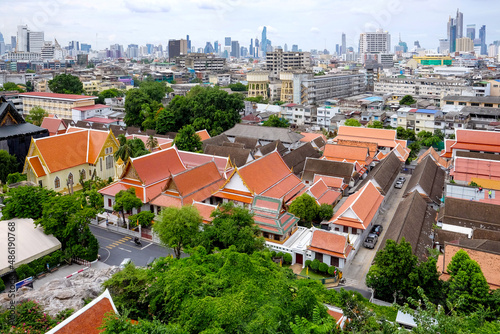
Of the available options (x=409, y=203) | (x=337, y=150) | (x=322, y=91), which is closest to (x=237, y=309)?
(x=409, y=203)

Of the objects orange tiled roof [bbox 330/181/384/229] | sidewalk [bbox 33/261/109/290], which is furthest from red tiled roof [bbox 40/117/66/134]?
orange tiled roof [bbox 330/181/384/229]

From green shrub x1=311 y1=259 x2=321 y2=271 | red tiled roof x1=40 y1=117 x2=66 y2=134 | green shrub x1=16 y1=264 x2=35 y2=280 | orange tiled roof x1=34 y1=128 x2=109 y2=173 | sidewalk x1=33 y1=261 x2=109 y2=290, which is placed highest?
red tiled roof x1=40 y1=117 x2=66 y2=134

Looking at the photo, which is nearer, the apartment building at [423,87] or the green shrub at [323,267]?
the green shrub at [323,267]

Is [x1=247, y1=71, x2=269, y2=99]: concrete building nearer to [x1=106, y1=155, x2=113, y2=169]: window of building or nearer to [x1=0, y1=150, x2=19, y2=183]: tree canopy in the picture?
[x1=106, y1=155, x2=113, y2=169]: window of building

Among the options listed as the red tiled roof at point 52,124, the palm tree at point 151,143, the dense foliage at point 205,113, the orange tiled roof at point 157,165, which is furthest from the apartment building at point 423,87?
the red tiled roof at point 52,124

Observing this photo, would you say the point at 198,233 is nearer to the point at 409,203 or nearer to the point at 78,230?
the point at 78,230

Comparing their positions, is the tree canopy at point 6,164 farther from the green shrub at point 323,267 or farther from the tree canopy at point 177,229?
the green shrub at point 323,267
